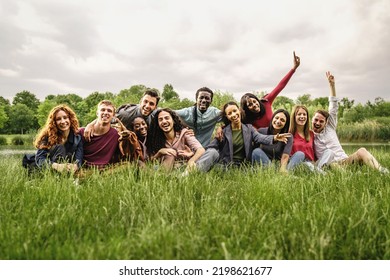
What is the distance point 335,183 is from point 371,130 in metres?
16.2

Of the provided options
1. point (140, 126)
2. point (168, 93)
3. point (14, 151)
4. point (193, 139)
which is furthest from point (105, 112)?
point (168, 93)

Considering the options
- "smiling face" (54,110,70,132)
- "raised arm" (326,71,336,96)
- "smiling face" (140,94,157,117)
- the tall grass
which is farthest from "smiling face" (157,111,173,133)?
the tall grass

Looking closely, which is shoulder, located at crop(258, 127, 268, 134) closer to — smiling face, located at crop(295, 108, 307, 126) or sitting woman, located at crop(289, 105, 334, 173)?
sitting woman, located at crop(289, 105, 334, 173)

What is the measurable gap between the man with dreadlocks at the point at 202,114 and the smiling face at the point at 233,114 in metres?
0.66

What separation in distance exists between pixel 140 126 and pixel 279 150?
2228 millimetres

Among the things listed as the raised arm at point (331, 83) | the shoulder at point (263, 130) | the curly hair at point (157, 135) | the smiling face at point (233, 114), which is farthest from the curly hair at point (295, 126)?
the curly hair at point (157, 135)

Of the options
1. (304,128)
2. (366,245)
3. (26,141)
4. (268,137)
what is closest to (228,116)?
(268,137)

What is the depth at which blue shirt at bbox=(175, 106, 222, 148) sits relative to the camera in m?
5.55

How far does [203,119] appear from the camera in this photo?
5.59m

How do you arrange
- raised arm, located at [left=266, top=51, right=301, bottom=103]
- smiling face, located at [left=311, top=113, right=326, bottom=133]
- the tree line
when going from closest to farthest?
smiling face, located at [left=311, top=113, right=326, bottom=133] < raised arm, located at [left=266, top=51, right=301, bottom=103] < the tree line

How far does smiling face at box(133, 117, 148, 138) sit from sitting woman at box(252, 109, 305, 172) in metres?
1.73

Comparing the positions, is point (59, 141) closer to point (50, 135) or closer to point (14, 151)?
point (50, 135)

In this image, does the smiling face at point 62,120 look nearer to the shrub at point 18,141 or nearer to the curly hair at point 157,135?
the curly hair at point 157,135
